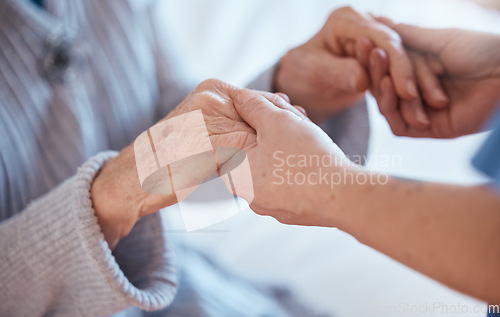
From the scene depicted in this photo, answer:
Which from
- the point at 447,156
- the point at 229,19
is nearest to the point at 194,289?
the point at 447,156

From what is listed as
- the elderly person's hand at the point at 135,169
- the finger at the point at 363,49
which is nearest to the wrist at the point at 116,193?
the elderly person's hand at the point at 135,169

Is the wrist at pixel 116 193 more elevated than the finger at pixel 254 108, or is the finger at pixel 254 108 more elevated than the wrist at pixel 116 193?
the finger at pixel 254 108

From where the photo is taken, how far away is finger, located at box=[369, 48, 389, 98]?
22.3 inches

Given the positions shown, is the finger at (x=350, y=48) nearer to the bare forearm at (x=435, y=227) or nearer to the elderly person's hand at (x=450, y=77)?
the elderly person's hand at (x=450, y=77)

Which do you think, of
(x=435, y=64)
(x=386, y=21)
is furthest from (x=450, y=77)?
(x=386, y=21)

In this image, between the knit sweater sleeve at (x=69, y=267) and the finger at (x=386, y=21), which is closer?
the knit sweater sleeve at (x=69, y=267)

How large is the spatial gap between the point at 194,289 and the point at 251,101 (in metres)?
0.42

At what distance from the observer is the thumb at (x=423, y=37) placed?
1.87 feet

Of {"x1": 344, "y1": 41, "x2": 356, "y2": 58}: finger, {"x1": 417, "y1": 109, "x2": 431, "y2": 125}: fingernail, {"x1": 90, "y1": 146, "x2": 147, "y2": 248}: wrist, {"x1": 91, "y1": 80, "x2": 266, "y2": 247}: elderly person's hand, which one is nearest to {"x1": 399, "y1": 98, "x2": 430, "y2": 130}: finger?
{"x1": 417, "y1": 109, "x2": 431, "y2": 125}: fingernail

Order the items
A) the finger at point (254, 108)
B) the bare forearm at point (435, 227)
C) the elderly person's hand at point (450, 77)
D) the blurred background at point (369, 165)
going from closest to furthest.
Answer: the bare forearm at point (435, 227) → the finger at point (254, 108) → the elderly person's hand at point (450, 77) → the blurred background at point (369, 165)

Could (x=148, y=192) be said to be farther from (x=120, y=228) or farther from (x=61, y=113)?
(x=61, y=113)

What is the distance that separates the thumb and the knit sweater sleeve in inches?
19.8

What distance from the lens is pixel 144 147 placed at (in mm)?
434

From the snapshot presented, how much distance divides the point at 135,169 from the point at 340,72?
363 millimetres
